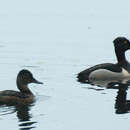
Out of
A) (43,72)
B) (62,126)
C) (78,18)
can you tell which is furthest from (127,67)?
(78,18)

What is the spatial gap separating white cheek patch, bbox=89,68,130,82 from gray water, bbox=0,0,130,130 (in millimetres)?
607

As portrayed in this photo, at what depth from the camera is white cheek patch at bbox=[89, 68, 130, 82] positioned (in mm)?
24109

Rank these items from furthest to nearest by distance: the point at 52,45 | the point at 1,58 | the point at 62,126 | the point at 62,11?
1. the point at 62,11
2. the point at 52,45
3. the point at 1,58
4. the point at 62,126

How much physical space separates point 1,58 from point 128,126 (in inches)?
376

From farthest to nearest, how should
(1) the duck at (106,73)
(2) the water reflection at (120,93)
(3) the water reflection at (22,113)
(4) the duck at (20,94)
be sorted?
(1) the duck at (106,73) < (2) the water reflection at (120,93) < (4) the duck at (20,94) < (3) the water reflection at (22,113)

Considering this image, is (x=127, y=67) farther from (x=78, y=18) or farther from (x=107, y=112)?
(x=78, y=18)

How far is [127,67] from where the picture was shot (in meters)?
24.8

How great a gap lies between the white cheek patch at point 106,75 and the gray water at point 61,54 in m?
0.61

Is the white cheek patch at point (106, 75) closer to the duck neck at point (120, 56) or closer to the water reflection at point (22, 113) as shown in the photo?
the duck neck at point (120, 56)

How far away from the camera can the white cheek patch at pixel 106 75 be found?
24109 mm

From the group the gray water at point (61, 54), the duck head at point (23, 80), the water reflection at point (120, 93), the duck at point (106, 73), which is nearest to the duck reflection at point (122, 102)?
the water reflection at point (120, 93)

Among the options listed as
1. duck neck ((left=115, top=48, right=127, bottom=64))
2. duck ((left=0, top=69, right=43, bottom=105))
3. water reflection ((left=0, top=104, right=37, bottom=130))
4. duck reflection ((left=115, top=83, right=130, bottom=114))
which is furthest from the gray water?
duck neck ((left=115, top=48, right=127, bottom=64))

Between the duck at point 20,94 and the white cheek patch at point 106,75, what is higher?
the duck at point 20,94

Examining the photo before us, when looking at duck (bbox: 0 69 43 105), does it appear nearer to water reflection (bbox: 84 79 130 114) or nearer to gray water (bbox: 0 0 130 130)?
gray water (bbox: 0 0 130 130)
